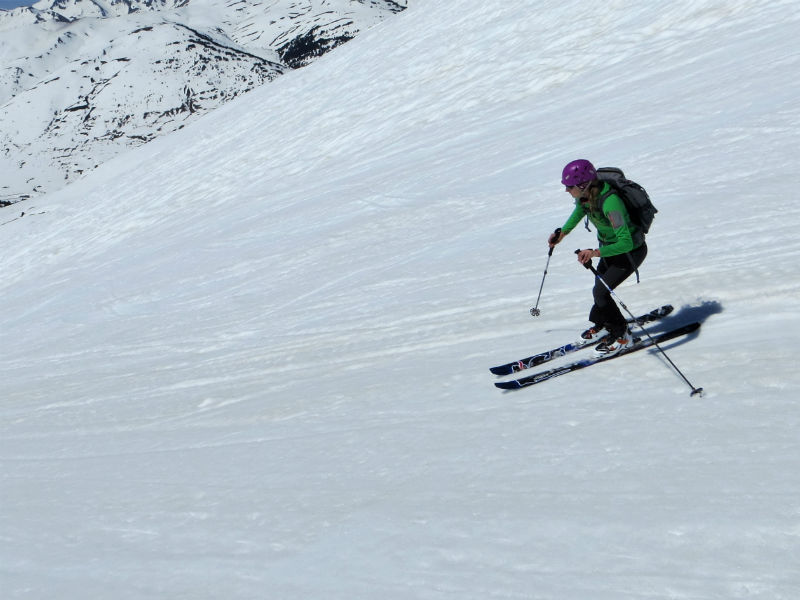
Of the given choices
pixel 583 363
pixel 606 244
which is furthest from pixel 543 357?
pixel 606 244

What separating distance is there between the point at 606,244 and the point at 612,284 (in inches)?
13.7

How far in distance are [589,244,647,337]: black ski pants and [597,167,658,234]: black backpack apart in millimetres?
321

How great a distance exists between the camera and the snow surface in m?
Result: 4.85

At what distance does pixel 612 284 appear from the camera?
22.3 ft

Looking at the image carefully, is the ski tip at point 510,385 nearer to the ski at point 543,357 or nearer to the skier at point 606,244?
the ski at point 543,357

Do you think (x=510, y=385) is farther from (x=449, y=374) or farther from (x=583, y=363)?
(x=449, y=374)

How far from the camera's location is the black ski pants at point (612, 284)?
264 inches

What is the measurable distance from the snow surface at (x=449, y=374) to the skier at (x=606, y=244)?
1.41 ft

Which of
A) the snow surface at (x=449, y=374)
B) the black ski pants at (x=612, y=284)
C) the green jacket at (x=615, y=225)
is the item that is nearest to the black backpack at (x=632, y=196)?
the green jacket at (x=615, y=225)

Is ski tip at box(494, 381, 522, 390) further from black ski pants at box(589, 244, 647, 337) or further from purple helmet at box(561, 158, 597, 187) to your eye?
purple helmet at box(561, 158, 597, 187)

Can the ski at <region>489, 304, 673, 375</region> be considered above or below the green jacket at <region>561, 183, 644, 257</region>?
below

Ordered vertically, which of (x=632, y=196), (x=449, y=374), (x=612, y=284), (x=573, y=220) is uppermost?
(x=632, y=196)

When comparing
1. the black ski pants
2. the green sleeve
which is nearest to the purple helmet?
the black ski pants

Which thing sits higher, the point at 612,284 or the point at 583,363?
the point at 612,284
